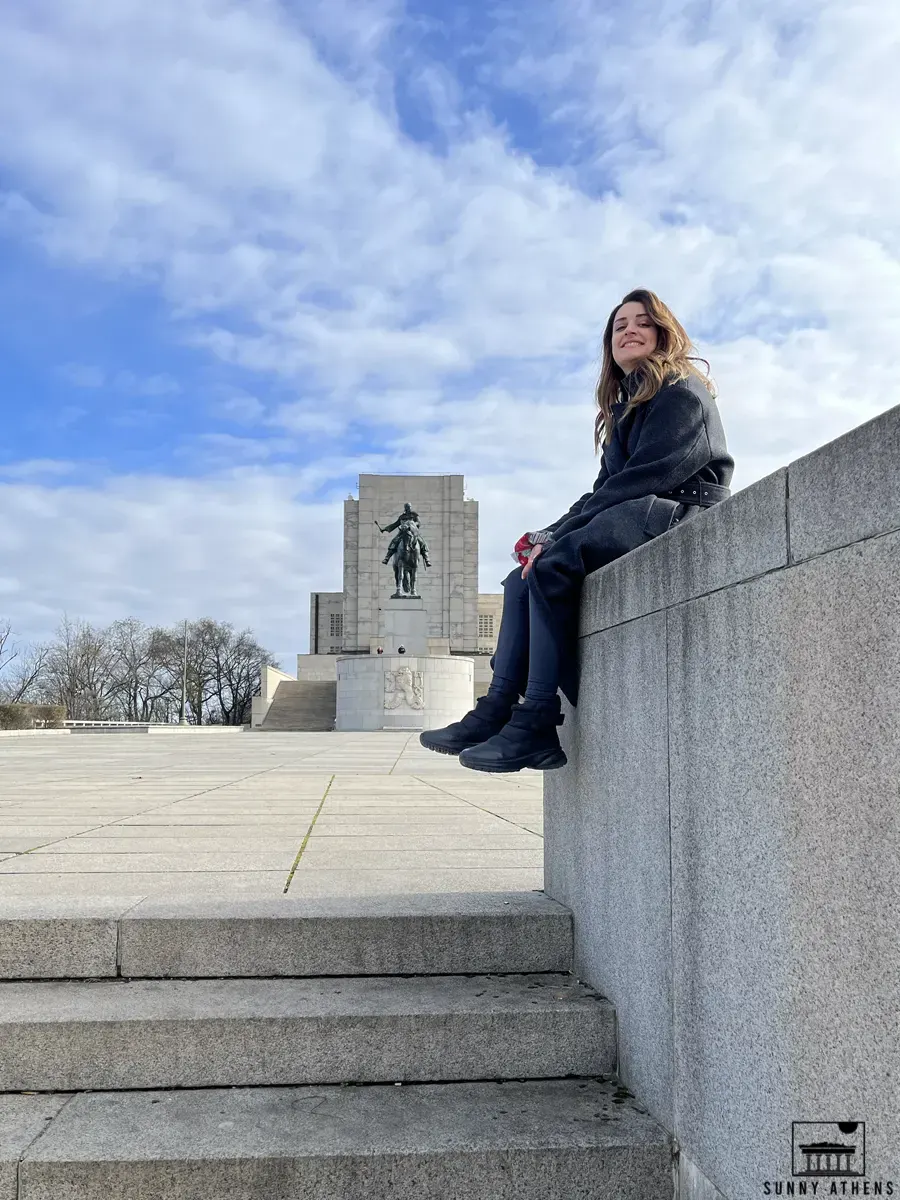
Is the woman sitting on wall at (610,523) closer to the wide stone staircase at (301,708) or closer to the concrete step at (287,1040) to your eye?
the concrete step at (287,1040)

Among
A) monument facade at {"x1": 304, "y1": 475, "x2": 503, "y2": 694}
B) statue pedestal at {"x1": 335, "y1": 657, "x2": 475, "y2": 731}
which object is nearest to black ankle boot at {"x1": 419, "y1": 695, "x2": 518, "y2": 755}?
statue pedestal at {"x1": 335, "y1": 657, "x2": 475, "y2": 731}

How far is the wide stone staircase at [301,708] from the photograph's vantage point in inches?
1560

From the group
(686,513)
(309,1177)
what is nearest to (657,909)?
(309,1177)

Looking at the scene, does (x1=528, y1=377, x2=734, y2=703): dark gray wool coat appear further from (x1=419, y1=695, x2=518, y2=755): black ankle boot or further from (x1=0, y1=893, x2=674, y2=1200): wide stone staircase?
(x1=0, y1=893, x2=674, y2=1200): wide stone staircase

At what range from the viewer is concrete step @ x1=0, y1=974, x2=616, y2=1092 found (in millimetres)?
2643

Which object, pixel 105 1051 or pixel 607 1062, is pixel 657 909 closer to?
pixel 607 1062

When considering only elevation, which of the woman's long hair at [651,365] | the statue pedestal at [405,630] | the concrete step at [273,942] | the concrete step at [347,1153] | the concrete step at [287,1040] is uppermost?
the statue pedestal at [405,630]

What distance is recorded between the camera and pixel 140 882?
374 centimetres

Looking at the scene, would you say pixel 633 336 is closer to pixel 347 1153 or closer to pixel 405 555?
pixel 347 1153

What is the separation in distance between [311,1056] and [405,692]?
30454mm

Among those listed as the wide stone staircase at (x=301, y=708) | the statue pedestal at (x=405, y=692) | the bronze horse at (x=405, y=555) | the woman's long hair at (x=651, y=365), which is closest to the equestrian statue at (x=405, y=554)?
the bronze horse at (x=405, y=555)

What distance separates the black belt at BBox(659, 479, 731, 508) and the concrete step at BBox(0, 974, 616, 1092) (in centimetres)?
155

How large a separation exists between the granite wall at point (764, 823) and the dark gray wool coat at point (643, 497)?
28cm

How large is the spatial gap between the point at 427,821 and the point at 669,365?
3.79m
